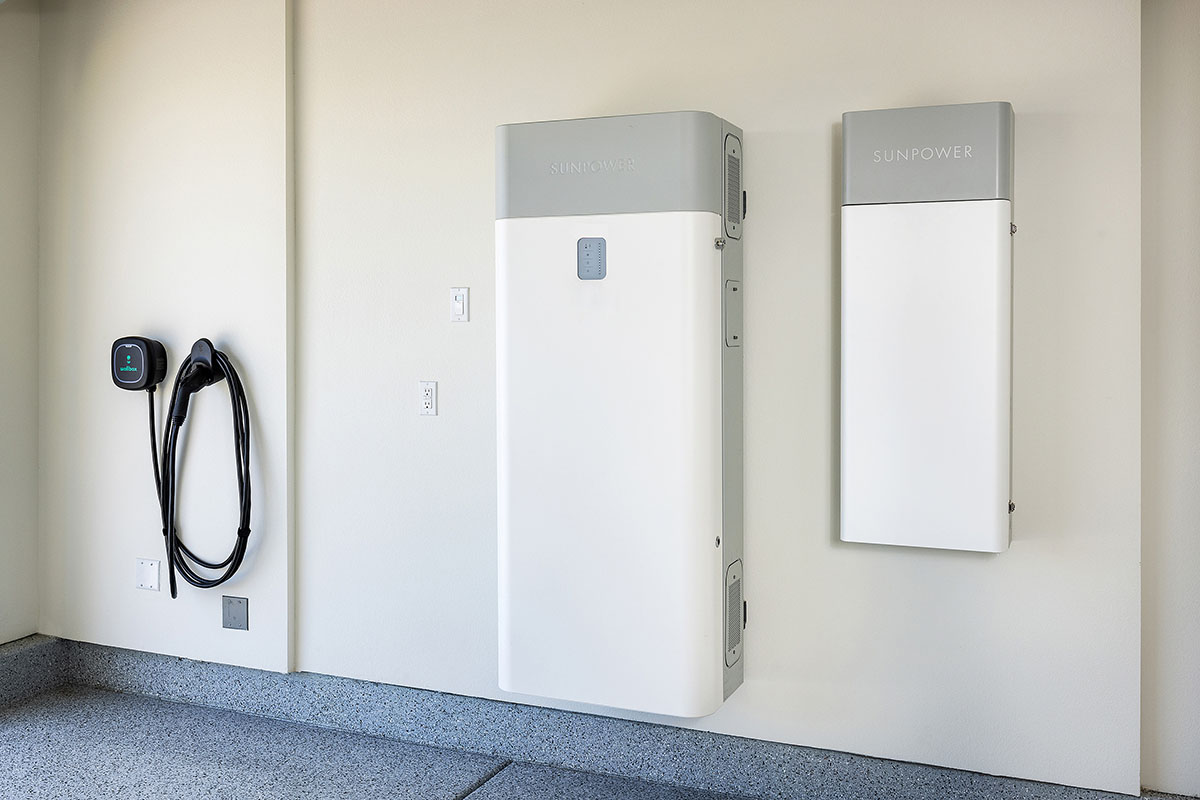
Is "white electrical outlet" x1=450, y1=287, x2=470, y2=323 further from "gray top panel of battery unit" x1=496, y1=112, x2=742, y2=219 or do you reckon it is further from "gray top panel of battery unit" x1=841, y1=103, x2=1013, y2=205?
"gray top panel of battery unit" x1=841, y1=103, x2=1013, y2=205

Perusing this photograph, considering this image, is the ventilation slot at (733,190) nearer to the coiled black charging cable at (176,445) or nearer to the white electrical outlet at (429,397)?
the white electrical outlet at (429,397)

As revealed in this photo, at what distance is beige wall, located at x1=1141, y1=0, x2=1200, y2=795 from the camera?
2.29 m

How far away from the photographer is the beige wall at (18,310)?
335cm

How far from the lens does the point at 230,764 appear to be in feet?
9.34

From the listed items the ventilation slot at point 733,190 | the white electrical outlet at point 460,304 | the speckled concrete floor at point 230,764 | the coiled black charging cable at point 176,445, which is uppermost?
the ventilation slot at point 733,190

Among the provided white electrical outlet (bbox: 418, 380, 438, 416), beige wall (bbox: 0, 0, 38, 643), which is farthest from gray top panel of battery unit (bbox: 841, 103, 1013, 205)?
beige wall (bbox: 0, 0, 38, 643)

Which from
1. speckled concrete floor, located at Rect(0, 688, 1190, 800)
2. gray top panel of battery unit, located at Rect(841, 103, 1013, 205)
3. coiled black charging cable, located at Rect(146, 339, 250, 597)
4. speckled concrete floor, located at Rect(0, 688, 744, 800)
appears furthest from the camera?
coiled black charging cable, located at Rect(146, 339, 250, 597)

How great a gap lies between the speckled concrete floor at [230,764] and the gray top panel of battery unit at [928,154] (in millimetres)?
Answer: 1628

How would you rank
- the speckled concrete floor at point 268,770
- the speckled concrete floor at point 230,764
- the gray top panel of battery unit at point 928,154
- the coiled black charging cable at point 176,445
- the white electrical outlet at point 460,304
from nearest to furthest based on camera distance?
the gray top panel of battery unit at point 928,154, the speckled concrete floor at point 268,770, the speckled concrete floor at point 230,764, the white electrical outlet at point 460,304, the coiled black charging cable at point 176,445

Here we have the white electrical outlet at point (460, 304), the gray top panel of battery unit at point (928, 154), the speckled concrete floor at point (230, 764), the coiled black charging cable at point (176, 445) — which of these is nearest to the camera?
the gray top panel of battery unit at point (928, 154)

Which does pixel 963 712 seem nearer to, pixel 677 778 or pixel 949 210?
pixel 677 778

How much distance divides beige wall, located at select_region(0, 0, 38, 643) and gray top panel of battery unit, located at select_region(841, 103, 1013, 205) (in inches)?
109

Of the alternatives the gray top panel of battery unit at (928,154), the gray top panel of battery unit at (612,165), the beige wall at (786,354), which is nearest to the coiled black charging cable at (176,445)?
the beige wall at (786,354)

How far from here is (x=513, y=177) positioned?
245cm
